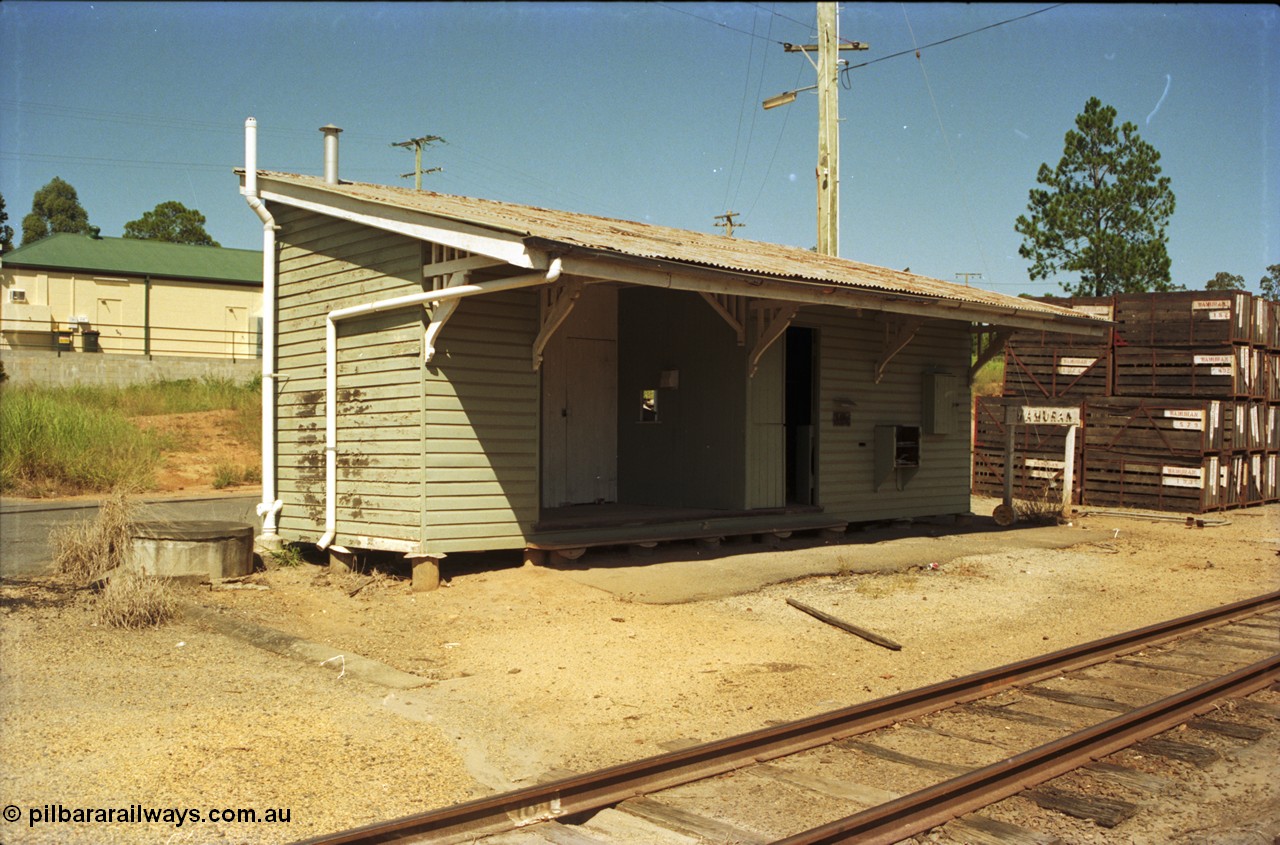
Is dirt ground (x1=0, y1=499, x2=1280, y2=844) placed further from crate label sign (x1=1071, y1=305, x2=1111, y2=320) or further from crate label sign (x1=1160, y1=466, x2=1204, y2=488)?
crate label sign (x1=1071, y1=305, x2=1111, y2=320)

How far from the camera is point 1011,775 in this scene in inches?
203

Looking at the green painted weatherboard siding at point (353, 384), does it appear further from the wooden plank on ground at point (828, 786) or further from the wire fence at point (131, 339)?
the wire fence at point (131, 339)

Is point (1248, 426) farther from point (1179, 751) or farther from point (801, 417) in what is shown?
point (1179, 751)

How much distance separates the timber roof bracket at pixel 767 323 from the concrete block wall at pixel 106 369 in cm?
1952

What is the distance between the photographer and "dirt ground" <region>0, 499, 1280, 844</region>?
498 cm

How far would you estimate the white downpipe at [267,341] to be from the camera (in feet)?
38.4

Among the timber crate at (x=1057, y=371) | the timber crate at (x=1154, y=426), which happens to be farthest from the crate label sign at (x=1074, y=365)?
the timber crate at (x=1154, y=426)

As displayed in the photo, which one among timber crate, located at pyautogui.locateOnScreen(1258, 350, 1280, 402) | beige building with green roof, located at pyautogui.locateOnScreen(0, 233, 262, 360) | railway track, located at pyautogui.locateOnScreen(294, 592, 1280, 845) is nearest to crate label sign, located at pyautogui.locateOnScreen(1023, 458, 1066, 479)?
timber crate, located at pyautogui.locateOnScreen(1258, 350, 1280, 402)

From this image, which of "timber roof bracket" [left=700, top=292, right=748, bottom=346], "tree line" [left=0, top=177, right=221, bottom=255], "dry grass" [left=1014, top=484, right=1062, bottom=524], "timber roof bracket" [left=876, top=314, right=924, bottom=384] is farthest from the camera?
"tree line" [left=0, top=177, right=221, bottom=255]

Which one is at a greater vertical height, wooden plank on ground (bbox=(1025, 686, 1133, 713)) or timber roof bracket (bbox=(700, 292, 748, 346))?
timber roof bracket (bbox=(700, 292, 748, 346))

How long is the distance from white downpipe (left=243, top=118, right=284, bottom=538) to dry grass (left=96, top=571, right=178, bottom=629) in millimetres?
3282

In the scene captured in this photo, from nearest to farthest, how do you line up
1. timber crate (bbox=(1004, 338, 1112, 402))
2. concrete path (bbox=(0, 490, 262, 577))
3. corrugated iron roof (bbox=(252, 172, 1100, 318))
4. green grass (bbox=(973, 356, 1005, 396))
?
corrugated iron roof (bbox=(252, 172, 1100, 318)) → concrete path (bbox=(0, 490, 262, 577)) → timber crate (bbox=(1004, 338, 1112, 402)) → green grass (bbox=(973, 356, 1005, 396))

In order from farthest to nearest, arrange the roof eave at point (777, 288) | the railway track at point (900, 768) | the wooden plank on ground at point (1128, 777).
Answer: the roof eave at point (777, 288), the wooden plank on ground at point (1128, 777), the railway track at point (900, 768)

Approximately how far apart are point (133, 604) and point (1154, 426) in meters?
17.6
